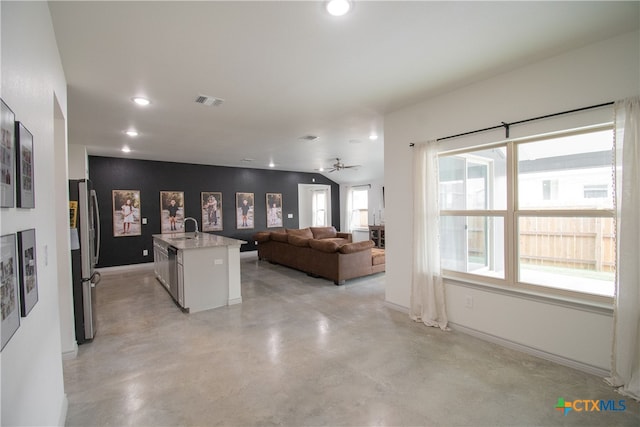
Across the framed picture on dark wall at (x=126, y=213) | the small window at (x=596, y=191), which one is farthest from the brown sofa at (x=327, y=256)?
the small window at (x=596, y=191)

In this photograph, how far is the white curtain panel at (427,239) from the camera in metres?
3.39

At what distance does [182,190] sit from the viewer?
24.8ft

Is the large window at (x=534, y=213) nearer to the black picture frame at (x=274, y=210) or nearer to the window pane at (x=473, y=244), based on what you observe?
the window pane at (x=473, y=244)

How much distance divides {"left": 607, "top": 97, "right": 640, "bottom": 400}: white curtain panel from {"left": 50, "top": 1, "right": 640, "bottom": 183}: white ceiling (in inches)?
28.7

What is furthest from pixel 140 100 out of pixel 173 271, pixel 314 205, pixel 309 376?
pixel 314 205

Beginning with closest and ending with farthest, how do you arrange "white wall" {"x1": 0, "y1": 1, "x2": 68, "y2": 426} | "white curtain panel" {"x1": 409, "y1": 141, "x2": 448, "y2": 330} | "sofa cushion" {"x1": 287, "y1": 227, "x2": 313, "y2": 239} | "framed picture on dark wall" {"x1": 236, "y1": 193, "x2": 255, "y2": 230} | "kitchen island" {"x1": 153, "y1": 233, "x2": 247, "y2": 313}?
"white wall" {"x1": 0, "y1": 1, "x2": 68, "y2": 426} < "white curtain panel" {"x1": 409, "y1": 141, "x2": 448, "y2": 330} < "kitchen island" {"x1": 153, "y1": 233, "x2": 247, "y2": 313} < "sofa cushion" {"x1": 287, "y1": 227, "x2": 313, "y2": 239} < "framed picture on dark wall" {"x1": 236, "y1": 193, "x2": 255, "y2": 230}

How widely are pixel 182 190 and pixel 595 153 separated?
7.71 metres

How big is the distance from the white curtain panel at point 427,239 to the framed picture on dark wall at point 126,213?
6382mm

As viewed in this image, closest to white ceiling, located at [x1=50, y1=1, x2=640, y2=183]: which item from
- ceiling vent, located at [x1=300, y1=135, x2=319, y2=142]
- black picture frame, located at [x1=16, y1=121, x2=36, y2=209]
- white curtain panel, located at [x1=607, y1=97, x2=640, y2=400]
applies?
white curtain panel, located at [x1=607, y1=97, x2=640, y2=400]

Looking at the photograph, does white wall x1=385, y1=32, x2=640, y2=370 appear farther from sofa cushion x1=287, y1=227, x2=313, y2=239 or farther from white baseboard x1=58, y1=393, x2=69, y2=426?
sofa cushion x1=287, y1=227, x2=313, y2=239

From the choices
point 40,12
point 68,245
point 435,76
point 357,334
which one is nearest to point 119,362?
point 68,245

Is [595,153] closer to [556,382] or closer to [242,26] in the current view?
[556,382]

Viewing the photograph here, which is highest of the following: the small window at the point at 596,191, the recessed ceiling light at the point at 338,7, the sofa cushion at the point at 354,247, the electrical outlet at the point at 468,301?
the recessed ceiling light at the point at 338,7

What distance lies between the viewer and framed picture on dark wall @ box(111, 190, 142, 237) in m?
6.67
